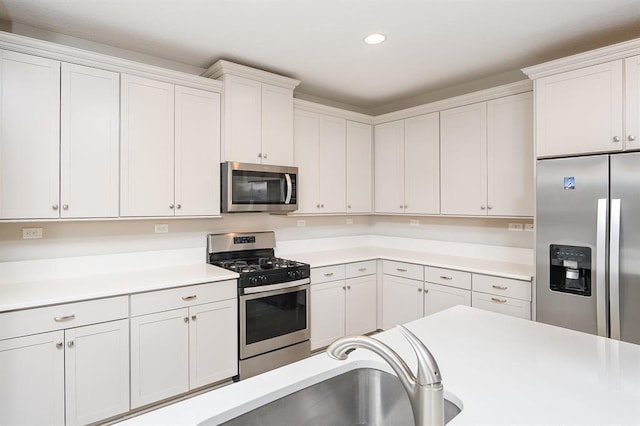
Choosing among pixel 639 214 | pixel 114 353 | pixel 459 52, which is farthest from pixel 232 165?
pixel 639 214

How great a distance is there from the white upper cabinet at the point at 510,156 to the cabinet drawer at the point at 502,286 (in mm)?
584

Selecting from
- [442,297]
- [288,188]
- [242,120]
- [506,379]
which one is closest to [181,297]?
[288,188]

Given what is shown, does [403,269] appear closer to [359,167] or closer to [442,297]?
[442,297]

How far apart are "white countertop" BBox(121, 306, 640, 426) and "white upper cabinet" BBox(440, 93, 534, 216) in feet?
6.10

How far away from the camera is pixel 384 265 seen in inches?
147

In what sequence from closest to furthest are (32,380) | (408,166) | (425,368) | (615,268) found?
(425,368) < (32,380) < (615,268) < (408,166)

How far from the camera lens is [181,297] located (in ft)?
8.08

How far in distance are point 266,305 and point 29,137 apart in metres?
1.88

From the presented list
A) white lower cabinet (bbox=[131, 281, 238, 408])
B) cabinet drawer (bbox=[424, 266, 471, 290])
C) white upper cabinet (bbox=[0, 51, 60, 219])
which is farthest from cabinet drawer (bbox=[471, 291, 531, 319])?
white upper cabinet (bbox=[0, 51, 60, 219])

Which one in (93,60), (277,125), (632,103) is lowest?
(632,103)

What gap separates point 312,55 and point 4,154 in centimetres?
214

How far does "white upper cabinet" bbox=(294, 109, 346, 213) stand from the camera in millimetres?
3576

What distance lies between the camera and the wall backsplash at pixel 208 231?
2506 mm

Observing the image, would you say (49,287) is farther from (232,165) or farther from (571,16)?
(571,16)
